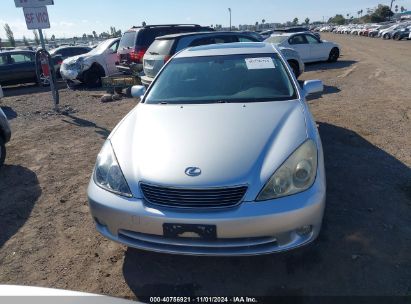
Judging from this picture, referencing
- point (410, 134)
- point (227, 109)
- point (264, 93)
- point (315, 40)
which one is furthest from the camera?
point (315, 40)

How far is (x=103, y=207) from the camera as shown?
265cm

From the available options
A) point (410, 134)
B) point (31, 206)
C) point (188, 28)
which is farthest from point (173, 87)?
point (188, 28)

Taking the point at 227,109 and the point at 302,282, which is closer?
the point at 302,282

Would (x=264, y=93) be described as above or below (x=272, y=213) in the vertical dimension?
above

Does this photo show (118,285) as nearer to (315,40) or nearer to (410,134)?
(410,134)

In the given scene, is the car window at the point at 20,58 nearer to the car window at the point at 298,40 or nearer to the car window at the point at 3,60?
the car window at the point at 3,60

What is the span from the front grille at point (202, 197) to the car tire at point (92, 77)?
1121cm

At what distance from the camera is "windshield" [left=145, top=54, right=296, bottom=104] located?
12.3ft

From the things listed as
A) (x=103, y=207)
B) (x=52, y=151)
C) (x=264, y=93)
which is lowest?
(x=52, y=151)

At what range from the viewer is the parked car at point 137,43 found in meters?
11.0

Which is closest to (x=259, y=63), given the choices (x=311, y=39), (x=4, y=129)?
(x=4, y=129)

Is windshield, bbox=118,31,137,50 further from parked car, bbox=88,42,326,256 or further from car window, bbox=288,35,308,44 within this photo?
parked car, bbox=88,42,326,256

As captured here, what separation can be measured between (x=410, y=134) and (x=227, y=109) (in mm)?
3725

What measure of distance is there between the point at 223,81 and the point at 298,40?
42.1ft
